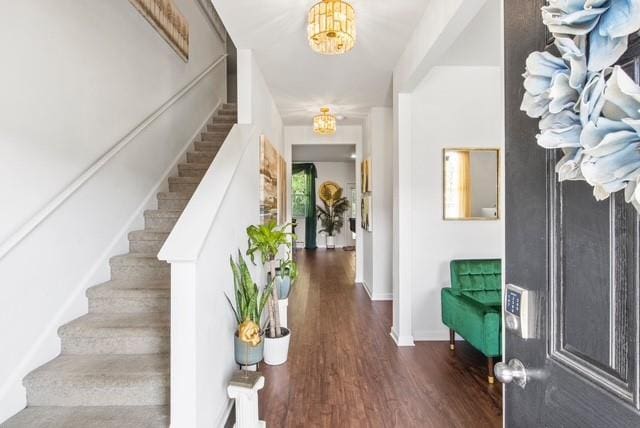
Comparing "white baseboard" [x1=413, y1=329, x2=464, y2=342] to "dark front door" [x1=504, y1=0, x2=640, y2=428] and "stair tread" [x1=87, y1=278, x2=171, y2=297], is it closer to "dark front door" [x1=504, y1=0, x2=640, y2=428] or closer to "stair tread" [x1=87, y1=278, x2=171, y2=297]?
"stair tread" [x1=87, y1=278, x2=171, y2=297]

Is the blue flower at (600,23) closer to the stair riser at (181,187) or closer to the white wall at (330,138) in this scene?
the stair riser at (181,187)

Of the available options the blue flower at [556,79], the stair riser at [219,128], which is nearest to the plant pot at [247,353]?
the blue flower at [556,79]

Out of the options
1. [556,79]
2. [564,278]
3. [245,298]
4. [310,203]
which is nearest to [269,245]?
[245,298]

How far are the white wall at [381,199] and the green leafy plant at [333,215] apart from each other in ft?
17.7

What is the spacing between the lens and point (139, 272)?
256cm

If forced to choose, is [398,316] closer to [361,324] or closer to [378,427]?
[361,324]

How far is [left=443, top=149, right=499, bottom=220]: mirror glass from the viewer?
3367mm

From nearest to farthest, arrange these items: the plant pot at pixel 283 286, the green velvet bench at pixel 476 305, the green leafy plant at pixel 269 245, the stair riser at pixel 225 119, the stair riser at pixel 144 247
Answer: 1. the green velvet bench at pixel 476 305
2. the green leafy plant at pixel 269 245
3. the stair riser at pixel 144 247
4. the plant pot at pixel 283 286
5. the stair riser at pixel 225 119

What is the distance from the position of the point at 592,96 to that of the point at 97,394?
7.68 feet

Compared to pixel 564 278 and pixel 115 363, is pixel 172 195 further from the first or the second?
pixel 564 278

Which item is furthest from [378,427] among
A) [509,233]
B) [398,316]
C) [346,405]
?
[509,233]

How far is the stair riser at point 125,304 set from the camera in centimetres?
229

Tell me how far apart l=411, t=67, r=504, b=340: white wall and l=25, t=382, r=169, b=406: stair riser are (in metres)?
2.40

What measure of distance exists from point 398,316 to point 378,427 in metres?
1.32
